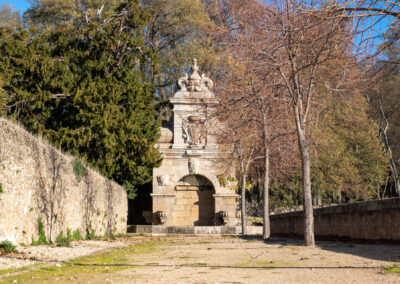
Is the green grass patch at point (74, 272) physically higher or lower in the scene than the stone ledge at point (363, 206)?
lower

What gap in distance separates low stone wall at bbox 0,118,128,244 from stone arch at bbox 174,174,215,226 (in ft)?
36.3

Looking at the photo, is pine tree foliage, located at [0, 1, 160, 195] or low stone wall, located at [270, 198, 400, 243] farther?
pine tree foliage, located at [0, 1, 160, 195]

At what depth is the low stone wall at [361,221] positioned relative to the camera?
10500mm

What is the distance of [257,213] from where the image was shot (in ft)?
134

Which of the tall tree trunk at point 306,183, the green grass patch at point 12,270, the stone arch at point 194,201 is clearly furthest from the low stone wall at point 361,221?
the stone arch at point 194,201

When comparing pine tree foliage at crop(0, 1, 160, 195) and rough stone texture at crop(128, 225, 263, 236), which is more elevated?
pine tree foliage at crop(0, 1, 160, 195)

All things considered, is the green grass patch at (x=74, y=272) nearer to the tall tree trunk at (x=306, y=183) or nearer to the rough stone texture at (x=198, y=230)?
the tall tree trunk at (x=306, y=183)

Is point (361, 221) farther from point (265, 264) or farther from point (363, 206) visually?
point (265, 264)

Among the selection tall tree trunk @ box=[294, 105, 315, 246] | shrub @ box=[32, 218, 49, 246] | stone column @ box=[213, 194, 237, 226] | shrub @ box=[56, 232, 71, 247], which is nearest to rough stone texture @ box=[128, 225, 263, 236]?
stone column @ box=[213, 194, 237, 226]

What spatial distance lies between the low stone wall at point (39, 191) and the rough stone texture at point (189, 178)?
32.5ft

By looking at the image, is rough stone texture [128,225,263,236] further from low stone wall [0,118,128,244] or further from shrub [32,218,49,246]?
shrub [32,218,49,246]

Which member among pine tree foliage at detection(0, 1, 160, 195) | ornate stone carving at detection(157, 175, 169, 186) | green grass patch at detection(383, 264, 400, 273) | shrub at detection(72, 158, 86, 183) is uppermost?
pine tree foliage at detection(0, 1, 160, 195)

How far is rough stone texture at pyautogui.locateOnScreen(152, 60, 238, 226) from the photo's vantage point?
2938 cm

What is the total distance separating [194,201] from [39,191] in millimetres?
18549
